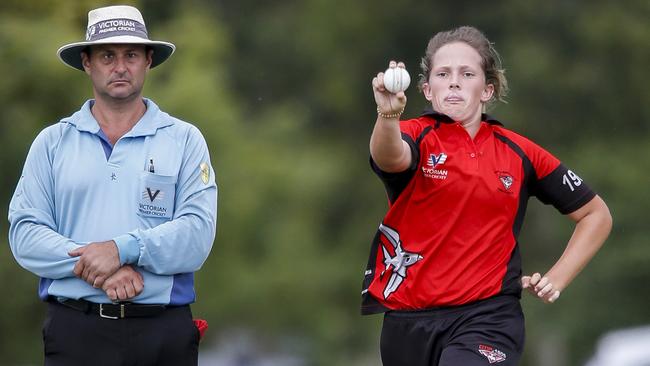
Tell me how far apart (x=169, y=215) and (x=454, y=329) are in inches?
59.6

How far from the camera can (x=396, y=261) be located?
24.3 feet

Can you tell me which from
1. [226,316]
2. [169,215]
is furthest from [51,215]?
[226,316]

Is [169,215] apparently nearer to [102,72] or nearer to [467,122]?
[102,72]

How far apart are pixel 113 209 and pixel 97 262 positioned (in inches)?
11.9

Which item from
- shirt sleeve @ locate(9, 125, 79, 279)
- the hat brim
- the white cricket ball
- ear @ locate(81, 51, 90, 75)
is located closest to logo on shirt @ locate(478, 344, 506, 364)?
the white cricket ball

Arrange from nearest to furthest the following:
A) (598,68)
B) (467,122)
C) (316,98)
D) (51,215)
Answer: (51,215), (467,122), (598,68), (316,98)

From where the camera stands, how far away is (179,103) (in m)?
22.3

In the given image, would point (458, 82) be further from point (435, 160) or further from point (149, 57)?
point (149, 57)

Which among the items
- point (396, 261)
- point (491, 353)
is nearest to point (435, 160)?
point (396, 261)

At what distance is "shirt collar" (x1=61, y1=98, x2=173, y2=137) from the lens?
23.2 ft

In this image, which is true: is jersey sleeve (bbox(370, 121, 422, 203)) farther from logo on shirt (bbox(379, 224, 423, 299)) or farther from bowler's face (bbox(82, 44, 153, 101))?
bowler's face (bbox(82, 44, 153, 101))

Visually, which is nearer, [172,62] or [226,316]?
[172,62]

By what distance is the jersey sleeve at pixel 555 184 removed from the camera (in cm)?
759

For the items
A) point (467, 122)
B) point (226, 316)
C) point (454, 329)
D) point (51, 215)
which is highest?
point (467, 122)
